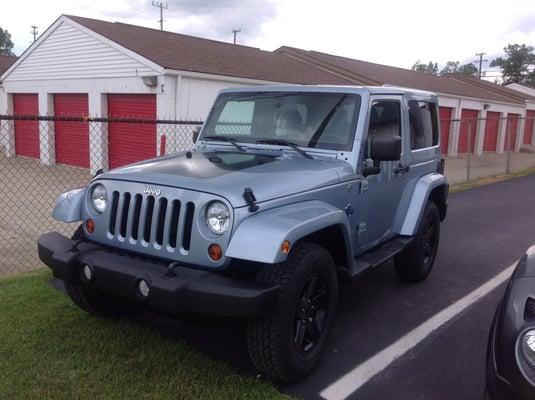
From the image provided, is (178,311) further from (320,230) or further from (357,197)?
(357,197)

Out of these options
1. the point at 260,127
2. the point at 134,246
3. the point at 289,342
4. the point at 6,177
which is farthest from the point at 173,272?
the point at 6,177

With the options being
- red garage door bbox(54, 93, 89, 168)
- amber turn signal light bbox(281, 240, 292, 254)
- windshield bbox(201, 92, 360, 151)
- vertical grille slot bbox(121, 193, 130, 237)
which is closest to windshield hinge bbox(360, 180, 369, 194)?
windshield bbox(201, 92, 360, 151)

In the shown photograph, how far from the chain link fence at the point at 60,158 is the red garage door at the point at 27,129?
0.04 m

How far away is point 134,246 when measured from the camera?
3150mm

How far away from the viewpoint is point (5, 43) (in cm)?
6900

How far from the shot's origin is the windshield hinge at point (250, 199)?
2.90 metres

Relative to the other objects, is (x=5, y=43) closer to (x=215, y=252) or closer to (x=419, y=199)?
(x=419, y=199)

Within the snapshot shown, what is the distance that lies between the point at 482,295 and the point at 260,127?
110 inches

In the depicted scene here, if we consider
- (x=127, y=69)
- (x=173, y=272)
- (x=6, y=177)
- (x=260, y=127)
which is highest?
(x=127, y=69)

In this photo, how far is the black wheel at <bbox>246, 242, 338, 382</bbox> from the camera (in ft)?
9.72

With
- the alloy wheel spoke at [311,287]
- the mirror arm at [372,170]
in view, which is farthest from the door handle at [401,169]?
the alloy wheel spoke at [311,287]

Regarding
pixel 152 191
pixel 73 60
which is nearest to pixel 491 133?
pixel 73 60

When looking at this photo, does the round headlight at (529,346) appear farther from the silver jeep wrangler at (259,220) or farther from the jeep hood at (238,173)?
the jeep hood at (238,173)

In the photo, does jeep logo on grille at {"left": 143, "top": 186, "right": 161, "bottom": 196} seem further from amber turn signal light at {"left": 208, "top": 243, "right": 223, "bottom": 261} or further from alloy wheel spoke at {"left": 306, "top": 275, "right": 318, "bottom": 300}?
alloy wheel spoke at {"left": 306, "top": 275, "right": 318, "bottom": 300}
